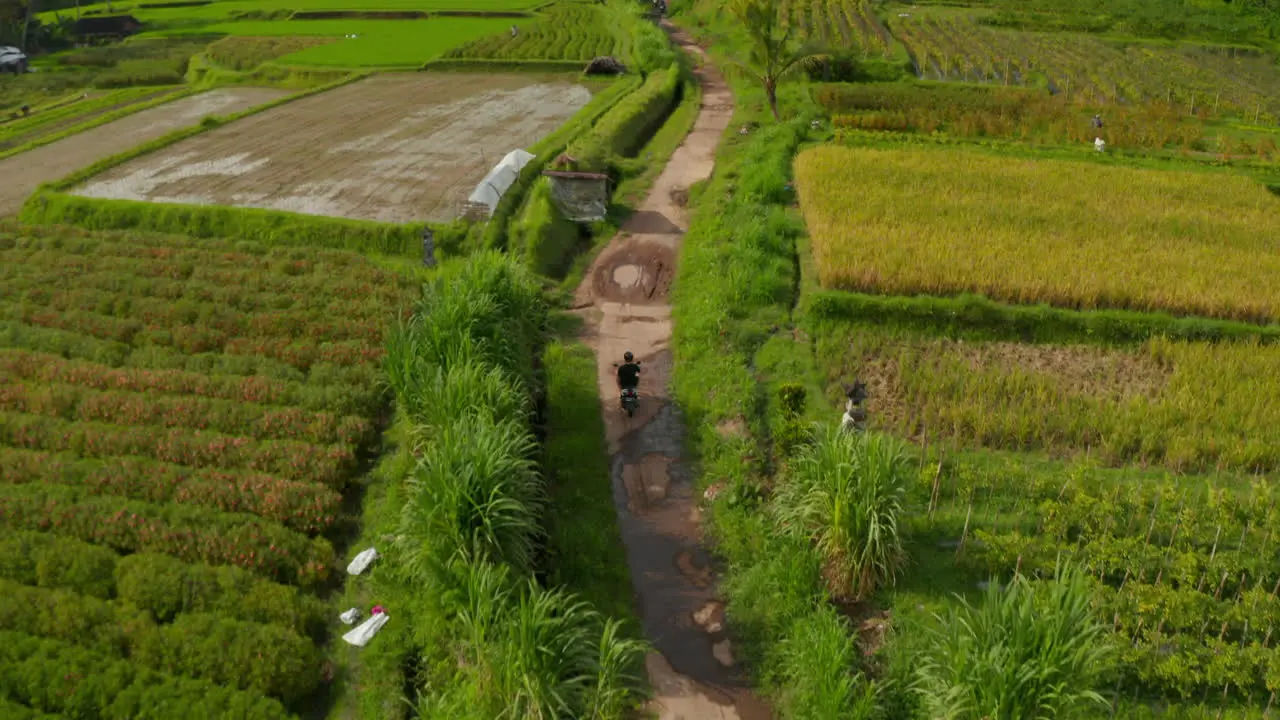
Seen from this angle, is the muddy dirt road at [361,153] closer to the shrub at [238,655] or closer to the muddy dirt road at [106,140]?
the muddy dirt road at [106,140]

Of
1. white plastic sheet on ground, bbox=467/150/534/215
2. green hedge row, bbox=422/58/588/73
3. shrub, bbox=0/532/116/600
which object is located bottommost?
shrub, bbox=0/532/116/600

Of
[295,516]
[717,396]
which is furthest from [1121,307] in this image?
[295,516]

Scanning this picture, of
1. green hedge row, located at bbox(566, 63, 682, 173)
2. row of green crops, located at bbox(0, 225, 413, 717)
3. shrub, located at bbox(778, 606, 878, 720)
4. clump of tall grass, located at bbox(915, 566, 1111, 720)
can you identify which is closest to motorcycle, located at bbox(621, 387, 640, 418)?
row of green crops, located at bbox(0, 225, 413, 717)

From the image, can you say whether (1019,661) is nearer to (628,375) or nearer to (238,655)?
(628,375)

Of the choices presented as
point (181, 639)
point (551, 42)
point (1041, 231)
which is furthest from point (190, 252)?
point (551, 42)

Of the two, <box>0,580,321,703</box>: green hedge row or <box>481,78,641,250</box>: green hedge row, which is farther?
<box>481,78,641,250</box>: green hedge row

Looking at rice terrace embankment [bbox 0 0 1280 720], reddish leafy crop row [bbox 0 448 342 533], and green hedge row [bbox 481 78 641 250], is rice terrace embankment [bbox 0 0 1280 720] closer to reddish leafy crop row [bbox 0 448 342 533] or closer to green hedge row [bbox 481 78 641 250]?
reddish leafy crop row [bbox 0 448 342 533]
